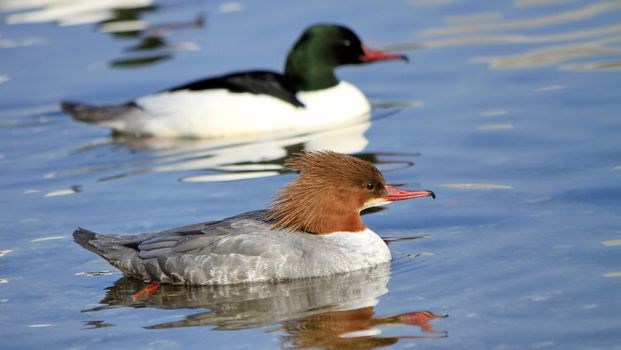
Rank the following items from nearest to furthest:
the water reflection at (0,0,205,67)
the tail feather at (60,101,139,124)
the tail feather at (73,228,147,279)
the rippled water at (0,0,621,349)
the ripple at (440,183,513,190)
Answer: the rippled water at (0,0,621,349) < the tail feather at (73,228,147,279) < the ripple at (440,183,513,190) < the tail feather at (60,101,139,124) < the water reflection at (0,0,205,67)

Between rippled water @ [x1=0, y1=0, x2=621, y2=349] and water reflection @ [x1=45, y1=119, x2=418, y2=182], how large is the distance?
0.15 ft

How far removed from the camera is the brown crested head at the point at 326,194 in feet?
30.5

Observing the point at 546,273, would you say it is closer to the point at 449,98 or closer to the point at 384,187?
the point at 384,187

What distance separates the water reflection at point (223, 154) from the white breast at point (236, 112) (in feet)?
0.43

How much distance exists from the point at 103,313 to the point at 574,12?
11.1 m

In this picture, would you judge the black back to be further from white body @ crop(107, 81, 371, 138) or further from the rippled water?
the rippled water

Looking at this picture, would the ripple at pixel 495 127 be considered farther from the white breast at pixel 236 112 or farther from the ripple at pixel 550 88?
the white breast at pixel 236 112

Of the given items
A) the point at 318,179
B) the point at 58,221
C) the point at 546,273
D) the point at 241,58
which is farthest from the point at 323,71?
the point at 546,273

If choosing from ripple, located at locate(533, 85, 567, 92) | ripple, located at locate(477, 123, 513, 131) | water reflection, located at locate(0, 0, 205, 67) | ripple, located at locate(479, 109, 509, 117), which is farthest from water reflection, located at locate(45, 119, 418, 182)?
water reflection, located at locate(0, 0, 205, 67)

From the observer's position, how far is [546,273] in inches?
344

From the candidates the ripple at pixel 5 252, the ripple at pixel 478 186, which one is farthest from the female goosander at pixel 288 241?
the ripple at pixel 478 186

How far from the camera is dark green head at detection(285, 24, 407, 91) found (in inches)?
581

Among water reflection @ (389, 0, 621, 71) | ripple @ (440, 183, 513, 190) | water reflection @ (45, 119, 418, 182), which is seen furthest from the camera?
water reflection @ (389, 0, 621, 71)

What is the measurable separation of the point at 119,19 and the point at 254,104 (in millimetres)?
6805
